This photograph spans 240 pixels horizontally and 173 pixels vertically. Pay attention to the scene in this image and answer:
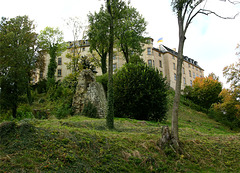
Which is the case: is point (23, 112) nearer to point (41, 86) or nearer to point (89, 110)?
point (89, 110)

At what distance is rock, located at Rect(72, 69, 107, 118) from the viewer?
49.5 feet

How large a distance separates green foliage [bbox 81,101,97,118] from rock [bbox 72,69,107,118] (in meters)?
0.29

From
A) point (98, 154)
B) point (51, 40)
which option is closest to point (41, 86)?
point (51, 40)

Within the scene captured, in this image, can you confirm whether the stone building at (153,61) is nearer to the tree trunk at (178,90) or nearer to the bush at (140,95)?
the bush at (140,95)

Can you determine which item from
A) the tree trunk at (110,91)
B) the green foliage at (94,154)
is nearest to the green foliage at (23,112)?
the tree trunk at (110,91)

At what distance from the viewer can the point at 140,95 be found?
1552 centimetres

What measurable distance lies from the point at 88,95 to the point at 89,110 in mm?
1361

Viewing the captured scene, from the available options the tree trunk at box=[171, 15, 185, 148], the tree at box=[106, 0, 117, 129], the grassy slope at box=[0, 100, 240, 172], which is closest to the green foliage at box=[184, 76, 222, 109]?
the tree at box=[106, 0, 117, 129]

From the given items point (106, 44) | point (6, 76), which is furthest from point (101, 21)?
point (6, 76)

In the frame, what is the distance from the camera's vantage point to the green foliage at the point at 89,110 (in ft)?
47.4

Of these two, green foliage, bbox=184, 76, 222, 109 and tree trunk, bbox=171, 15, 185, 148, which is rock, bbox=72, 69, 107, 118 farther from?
green foliage, bbox=184, 76, 222, 109

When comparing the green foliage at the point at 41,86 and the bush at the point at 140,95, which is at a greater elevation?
the green foliage at the point at 41,86

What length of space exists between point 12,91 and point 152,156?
33.4 ft

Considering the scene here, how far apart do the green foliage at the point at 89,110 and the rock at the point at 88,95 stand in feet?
0.94
